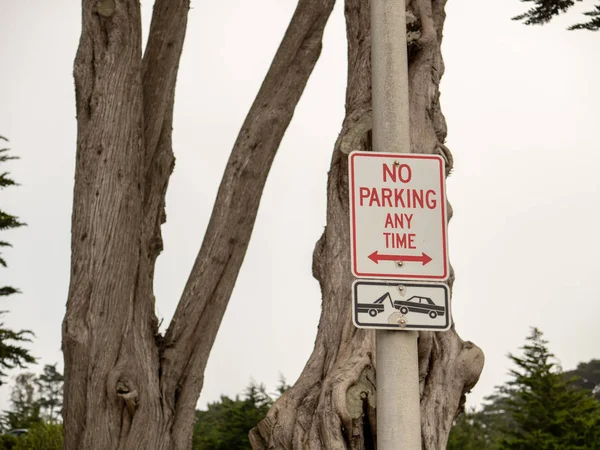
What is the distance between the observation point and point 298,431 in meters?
5.46

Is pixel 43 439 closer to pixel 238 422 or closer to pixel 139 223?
pixel 238 422

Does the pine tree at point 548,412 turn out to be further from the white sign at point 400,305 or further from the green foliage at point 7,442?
the white sign at point 400,305

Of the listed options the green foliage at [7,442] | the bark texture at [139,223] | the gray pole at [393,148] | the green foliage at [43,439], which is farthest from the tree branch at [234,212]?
the green foliage at [7,442]

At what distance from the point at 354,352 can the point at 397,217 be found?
175 cm

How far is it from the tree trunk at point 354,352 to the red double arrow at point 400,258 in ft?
5.08

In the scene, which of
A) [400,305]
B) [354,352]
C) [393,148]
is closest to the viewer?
[400,305]

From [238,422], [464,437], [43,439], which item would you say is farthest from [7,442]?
[464,437]

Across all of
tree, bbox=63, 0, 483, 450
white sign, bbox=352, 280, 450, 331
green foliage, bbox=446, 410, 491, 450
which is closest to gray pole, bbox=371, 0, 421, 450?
white sign, bbox=352, 280, 450, 331

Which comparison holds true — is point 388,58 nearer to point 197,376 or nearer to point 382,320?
point 382,320

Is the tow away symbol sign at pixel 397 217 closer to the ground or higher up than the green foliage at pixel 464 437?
closer to the ground

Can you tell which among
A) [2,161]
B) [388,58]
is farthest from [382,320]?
[2,161]

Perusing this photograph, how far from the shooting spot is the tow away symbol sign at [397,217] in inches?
151

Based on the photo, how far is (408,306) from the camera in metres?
3.80

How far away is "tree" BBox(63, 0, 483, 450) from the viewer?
21.2 ft
